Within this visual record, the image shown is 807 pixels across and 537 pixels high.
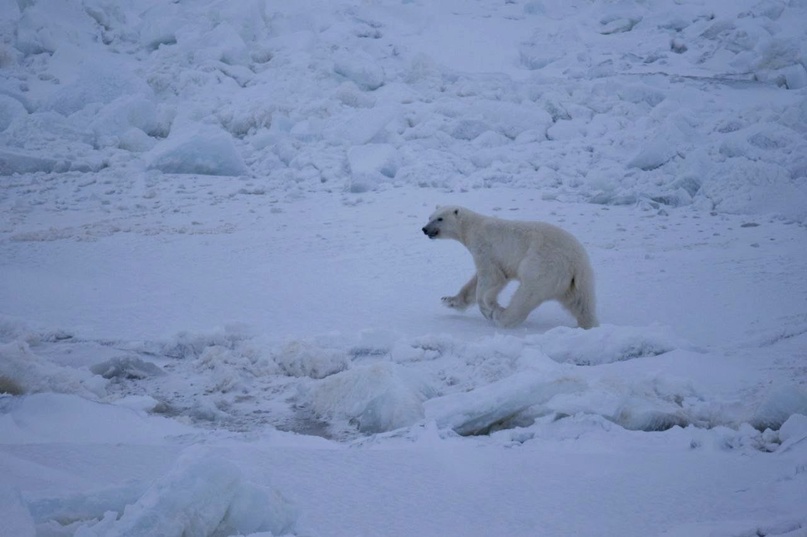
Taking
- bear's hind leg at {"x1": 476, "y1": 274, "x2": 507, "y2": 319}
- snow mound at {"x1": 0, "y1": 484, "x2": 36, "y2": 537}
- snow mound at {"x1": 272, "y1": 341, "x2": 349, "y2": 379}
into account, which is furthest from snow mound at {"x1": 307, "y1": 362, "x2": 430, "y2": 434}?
bear's hind leg at {"x1": 476, "y1": 274, "x2": 507, "y2": 319}

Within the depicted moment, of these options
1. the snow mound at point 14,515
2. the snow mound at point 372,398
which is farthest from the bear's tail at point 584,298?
the snow mound at point 14,515

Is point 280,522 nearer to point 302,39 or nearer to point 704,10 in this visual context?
point 302,39

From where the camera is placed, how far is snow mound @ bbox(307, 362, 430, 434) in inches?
122

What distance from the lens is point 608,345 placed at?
405 centimetres

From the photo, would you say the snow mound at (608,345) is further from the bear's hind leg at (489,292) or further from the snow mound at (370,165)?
the snow mound at (370,165)

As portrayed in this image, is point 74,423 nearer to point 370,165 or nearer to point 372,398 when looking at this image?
point 372,398

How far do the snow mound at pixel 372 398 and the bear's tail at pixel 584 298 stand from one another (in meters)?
1.73

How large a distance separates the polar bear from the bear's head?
0.17m

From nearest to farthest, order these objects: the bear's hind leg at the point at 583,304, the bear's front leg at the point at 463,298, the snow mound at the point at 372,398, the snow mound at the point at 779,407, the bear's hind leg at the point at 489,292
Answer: the snow mound at the point at 779,407, the snow mound at the point at 372,398, the bear's hind leg at the point at 583,304, the bear's hind leg at the point at 489,292, the bear's front leg at the point at 463,298

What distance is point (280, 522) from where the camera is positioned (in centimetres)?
195

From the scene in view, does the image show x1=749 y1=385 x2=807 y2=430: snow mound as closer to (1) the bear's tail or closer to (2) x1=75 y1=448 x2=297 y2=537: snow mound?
(2) x1=75 y1=448 x2=297 y2=537: snow mound

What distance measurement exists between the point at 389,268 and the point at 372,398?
9.67 ft

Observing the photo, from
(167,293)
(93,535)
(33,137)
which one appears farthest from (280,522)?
(33,137)

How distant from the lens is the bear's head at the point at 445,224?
19.3 feet
